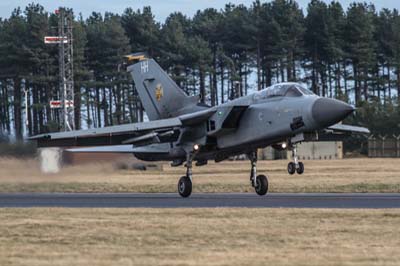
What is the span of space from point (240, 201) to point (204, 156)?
2901mm

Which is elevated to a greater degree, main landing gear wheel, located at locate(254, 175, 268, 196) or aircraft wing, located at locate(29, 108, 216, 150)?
aircraft wing, located at locate(29, 108, 216, 150)

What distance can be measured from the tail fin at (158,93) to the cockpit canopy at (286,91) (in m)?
3.96

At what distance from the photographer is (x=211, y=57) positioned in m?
98.8

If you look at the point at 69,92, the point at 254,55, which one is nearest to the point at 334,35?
the point at 254,55

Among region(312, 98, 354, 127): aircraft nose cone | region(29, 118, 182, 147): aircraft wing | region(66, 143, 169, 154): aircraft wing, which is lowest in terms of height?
region(66, 143, 169, 154): aircraft wing

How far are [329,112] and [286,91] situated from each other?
1842mm

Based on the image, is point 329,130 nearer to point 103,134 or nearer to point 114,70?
point 103,134

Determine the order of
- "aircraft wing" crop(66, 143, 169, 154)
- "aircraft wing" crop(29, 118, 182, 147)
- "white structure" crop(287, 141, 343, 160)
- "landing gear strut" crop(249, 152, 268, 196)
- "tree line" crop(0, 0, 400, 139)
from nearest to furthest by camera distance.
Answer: "landing gear strut" crop(249, 152, 268, 196)
"aircraft wing" crop(29, 118, 182, 147)
"aircraft wing" crop(66, 143, 169, 154)
"white structure" crop(287, 141, 343, 160)
"tree line" crop(0, 0, 400, 139)

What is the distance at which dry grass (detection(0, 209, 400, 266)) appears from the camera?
11609 mm

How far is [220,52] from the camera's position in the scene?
99000 mm

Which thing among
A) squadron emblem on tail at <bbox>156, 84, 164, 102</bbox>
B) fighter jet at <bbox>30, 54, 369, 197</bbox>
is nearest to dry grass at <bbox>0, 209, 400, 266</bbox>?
fighter jet at <bbox>30, 54, 369, 197</bbox>

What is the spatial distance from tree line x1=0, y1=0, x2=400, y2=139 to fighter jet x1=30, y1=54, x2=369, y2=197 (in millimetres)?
61318

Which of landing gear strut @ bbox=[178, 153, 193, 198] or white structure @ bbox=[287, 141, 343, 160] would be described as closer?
landing gear strut @ bbox=[178, 153, 193, 198]

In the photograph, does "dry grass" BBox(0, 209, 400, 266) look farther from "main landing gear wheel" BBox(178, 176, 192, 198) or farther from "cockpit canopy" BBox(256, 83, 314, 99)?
"main landing gear wheel" BBox(178, 176, 192, 198)
